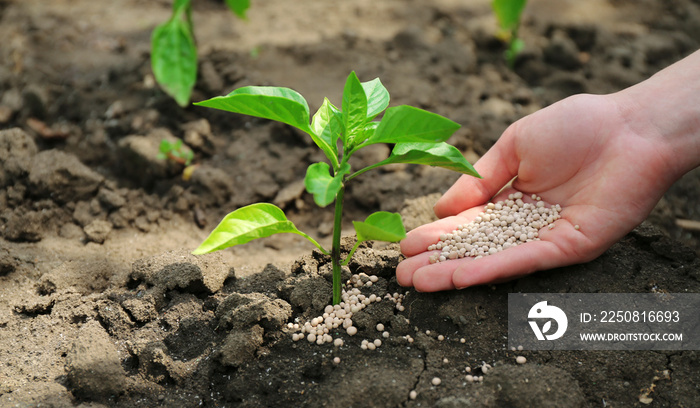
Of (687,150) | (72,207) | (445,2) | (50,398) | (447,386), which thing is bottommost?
(50,398)

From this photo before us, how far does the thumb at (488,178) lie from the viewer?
225cm

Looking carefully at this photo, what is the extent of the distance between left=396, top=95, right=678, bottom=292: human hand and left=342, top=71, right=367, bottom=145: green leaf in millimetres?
525

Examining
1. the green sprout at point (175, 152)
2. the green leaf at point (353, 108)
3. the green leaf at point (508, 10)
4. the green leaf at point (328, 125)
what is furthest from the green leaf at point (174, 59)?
the green leaf at point (508, 10)

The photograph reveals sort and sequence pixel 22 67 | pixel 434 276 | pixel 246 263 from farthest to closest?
pixel 22 67, pixel 246 263, pixel 434 276

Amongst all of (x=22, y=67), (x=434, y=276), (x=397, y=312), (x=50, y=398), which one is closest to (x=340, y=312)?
(x=397, y=312)

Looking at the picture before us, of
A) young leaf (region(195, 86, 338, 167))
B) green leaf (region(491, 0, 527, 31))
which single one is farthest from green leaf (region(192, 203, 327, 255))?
green leaf (region(491, 0, 527, 31))

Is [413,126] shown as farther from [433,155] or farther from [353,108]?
[353,108]

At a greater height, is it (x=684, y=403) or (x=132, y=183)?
(x=132, y=183)

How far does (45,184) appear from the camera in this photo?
262 centimetres

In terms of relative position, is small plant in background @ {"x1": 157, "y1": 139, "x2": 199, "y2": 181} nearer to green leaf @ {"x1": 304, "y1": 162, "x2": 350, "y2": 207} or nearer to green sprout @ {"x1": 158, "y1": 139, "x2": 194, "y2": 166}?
green sprout @ {"x1": 158, "y1": 139, "x2": 194, "y2": 166}

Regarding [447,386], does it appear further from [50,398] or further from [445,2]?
[445,2]

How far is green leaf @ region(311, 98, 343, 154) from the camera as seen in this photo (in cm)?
188

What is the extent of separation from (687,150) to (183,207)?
222cm

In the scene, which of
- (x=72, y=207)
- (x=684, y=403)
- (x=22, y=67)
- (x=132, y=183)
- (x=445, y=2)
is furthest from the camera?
(x=445, y=2)
